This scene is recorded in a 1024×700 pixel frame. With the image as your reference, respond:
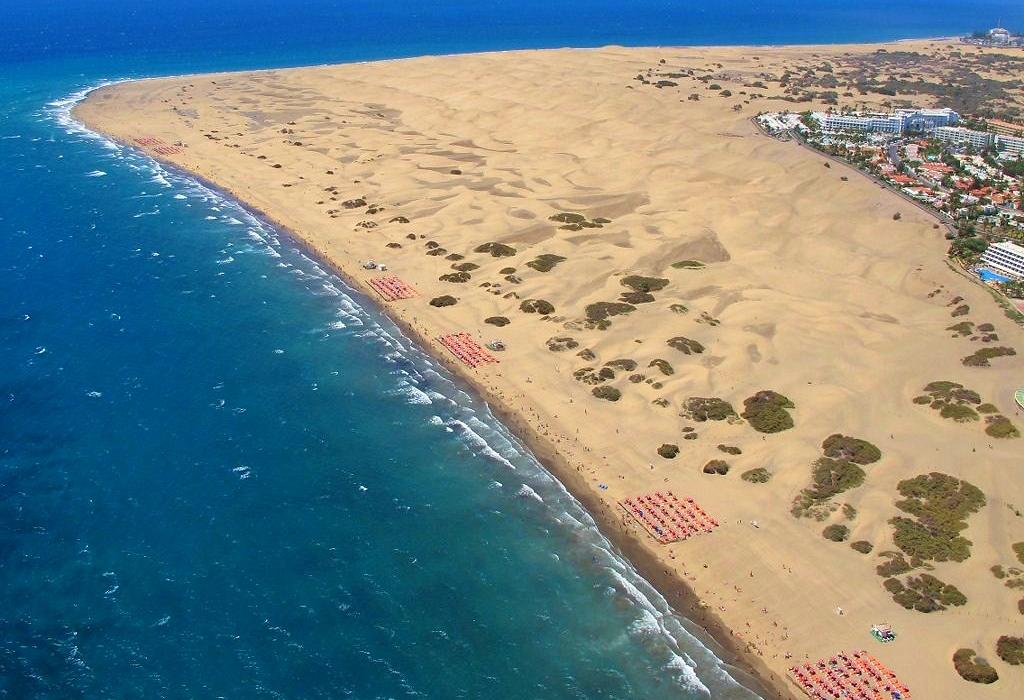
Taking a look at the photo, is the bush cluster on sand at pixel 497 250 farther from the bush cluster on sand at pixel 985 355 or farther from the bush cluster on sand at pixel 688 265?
the bush cluster on sand at pixel 985 355

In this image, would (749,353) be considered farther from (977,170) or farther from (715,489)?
(977,170)

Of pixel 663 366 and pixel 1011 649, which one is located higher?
pixel 663 366

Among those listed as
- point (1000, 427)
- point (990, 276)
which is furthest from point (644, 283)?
point (1000, 427)

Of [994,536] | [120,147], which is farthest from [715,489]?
[120,147]

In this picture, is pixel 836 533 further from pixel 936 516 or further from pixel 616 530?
pixel 616 530

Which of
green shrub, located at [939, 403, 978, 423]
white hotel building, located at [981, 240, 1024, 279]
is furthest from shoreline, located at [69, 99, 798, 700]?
white hotel building, located at [981, 240, 1024, 279]
